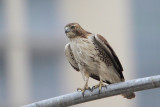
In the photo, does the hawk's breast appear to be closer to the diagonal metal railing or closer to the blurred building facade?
the diagonal metal railing

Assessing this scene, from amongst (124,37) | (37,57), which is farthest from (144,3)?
(37,57)

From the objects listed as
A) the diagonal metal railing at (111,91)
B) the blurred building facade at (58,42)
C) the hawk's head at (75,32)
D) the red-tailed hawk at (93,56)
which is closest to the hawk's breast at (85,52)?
the red-tailed hawk at (93,56)

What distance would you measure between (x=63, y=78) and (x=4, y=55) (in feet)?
6.34

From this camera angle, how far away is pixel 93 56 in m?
10.8

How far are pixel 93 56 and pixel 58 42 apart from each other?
701 inches

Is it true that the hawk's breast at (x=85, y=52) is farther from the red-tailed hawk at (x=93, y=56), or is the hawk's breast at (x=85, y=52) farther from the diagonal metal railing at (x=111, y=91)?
the diagonal metal railing at (x=111, y=91)

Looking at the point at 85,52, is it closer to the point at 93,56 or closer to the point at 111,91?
the point at 93,56

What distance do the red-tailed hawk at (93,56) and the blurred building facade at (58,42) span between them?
1647cm

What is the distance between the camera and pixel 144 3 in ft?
92.2

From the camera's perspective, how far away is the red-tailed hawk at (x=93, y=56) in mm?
10820

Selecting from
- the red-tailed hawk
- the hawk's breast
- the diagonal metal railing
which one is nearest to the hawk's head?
the red-tailed hawk

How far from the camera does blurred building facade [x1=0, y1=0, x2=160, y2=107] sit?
92.2 feet

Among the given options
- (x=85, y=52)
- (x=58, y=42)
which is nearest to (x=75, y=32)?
(x=85, y=52)

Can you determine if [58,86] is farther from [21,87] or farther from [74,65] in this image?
[74,65]
